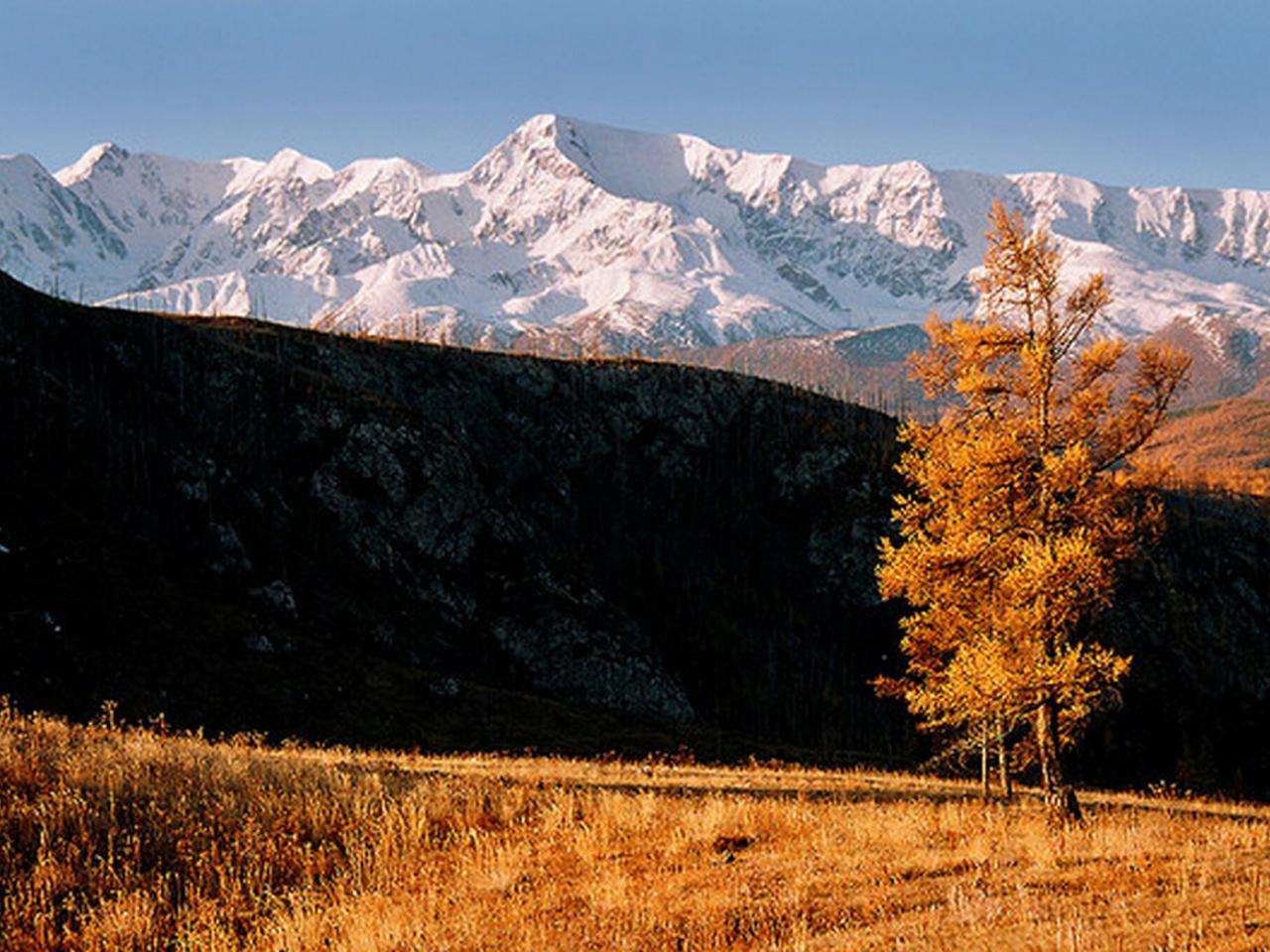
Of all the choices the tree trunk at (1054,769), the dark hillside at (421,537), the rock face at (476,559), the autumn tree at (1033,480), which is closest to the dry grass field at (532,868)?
the tree trunk at (1054,769)

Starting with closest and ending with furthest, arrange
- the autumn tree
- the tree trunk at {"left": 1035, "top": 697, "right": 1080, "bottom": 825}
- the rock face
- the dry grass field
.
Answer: the dry grass field < the tree trunk at {"left": 1035, "top": 697, "right": 1080, "bottom": 825} < the autumn tree < the rock face

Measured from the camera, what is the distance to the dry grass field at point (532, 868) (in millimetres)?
8383

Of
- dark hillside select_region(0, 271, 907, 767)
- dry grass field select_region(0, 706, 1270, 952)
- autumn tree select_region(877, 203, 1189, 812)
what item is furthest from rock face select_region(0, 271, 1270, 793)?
dry grass field select_region(0, 706, 1270, 952)

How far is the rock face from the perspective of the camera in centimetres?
5209

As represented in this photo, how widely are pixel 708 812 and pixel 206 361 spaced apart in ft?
265

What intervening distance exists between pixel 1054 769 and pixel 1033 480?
218 inches

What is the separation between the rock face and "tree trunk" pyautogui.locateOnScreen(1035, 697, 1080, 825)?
52.2 ft

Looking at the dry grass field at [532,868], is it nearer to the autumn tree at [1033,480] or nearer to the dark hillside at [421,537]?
the autumn tree at [1033,480]

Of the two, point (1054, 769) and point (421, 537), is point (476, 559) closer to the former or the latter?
point (421, 537)

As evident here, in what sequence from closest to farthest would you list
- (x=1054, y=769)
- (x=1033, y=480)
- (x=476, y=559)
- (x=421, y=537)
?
(x=1054, y=769)
(x=1033, y=480)
(x=421, y=537)
(x=476, y=559)

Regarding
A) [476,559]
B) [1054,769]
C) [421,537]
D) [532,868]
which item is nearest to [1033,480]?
[1054,769]

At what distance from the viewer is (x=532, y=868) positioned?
10.7 m

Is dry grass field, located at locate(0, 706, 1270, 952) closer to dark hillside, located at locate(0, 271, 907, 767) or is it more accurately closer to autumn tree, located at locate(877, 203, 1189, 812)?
autumn tree, located at locate(877, 203, 1189, 812)

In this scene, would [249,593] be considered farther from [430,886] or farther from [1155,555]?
[1155,555]
